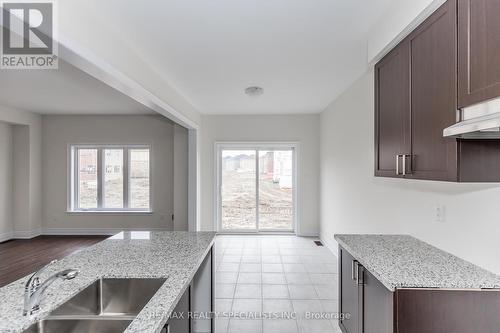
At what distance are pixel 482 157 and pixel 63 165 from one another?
286 inches

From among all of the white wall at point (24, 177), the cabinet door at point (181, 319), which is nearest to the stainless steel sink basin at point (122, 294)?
the cabinet door at point (181, 319)

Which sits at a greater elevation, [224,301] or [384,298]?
[384,298]

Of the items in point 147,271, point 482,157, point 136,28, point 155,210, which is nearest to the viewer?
point 482,157

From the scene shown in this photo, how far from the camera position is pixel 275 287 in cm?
341

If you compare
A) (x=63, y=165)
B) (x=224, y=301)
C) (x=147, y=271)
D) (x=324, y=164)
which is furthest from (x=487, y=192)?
(x=63, y=165)

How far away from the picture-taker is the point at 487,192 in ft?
5.27

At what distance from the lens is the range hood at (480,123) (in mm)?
1039

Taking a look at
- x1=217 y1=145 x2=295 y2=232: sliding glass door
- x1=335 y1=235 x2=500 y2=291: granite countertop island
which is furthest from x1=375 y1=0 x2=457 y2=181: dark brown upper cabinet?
x1=217 y1=145 x2=295 y2=232: sliding glass door

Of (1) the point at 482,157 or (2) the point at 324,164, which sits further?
(2) the point at 324,164

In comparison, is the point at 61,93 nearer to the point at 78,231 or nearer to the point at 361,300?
the point at 78,231

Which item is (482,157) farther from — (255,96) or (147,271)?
(255,96)

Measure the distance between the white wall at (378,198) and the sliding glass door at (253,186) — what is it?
0.90 metres

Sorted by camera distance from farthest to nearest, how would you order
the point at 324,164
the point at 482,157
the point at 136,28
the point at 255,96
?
the point at 324,164 → the point at 255,96 → the point at 136,28 → the point at 482,157

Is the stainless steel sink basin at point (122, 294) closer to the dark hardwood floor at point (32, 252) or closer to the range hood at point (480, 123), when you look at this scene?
the range hood at point (480, 123)
